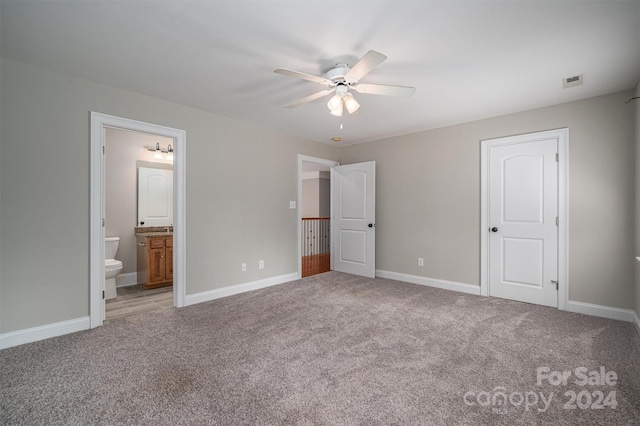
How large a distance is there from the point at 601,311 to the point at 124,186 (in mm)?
6516

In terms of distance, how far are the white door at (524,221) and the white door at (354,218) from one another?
1.82 metres

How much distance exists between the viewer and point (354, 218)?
546 centimetres

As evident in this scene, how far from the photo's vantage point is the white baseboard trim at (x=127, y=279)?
4676mm

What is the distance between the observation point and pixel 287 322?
10.3 feet

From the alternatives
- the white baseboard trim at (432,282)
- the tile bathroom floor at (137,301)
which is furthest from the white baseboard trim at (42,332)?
the white baseboard trim at (432,282)

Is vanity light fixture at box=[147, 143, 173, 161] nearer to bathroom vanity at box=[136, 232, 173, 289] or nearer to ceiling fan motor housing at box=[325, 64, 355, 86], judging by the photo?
bathroom vanity at box=[136, 232, 173, 289]

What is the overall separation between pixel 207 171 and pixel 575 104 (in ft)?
14.6

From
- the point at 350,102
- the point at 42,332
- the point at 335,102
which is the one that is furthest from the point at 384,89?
the point at 42,332

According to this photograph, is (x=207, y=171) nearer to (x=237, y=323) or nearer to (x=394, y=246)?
(x=237, y=323)

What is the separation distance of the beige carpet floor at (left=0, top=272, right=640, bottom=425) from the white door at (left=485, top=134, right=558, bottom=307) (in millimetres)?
425

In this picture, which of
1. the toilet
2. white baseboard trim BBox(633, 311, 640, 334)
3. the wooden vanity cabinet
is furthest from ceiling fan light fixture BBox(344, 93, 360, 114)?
the toilet

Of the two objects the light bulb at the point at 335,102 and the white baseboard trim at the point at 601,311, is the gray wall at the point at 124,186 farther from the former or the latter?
the white baseboard trim at the point at 601,311

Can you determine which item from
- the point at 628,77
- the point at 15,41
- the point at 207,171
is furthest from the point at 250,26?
the point at 628,77

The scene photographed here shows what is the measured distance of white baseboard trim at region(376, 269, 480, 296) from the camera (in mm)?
4215
